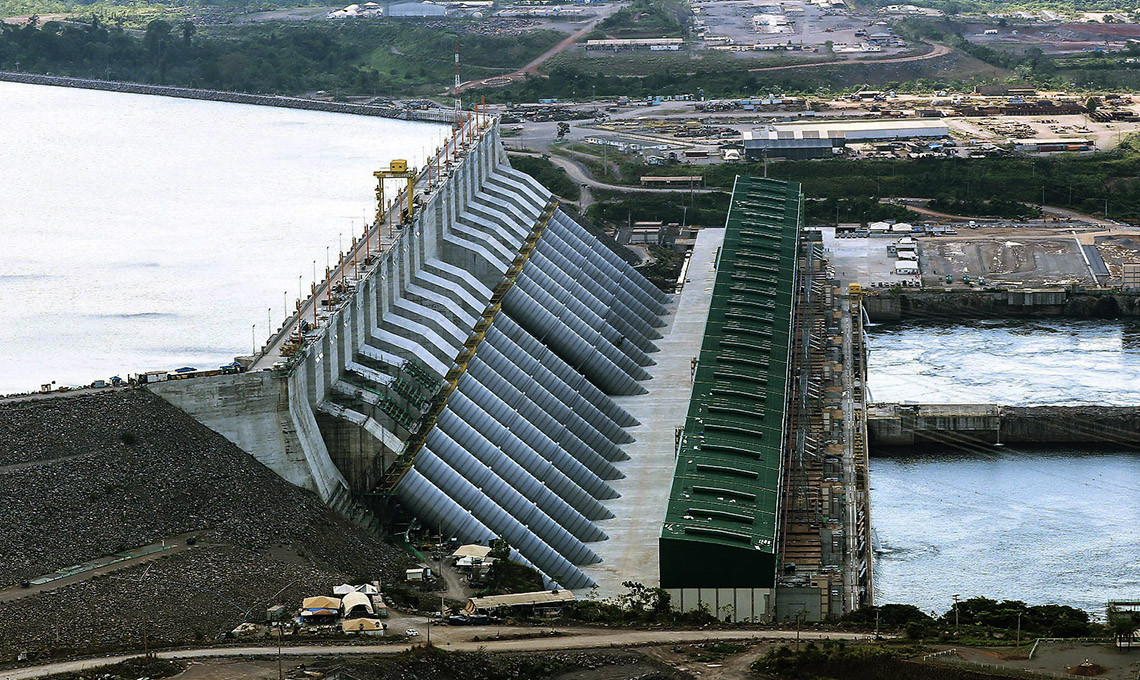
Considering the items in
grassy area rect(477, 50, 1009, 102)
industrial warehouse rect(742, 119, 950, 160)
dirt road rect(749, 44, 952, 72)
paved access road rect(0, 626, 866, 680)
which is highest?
dirt road rect(749, 44, 952, 72)

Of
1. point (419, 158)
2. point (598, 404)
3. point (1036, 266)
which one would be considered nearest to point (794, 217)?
point (1036, 266)

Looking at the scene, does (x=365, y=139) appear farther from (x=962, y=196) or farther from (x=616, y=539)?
(x=616, y=539)

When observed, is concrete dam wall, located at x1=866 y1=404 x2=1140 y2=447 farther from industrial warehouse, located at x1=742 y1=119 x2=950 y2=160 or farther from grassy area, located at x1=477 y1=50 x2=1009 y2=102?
grassy area, located at x1=477 y1=50 x2=1009 y2=102

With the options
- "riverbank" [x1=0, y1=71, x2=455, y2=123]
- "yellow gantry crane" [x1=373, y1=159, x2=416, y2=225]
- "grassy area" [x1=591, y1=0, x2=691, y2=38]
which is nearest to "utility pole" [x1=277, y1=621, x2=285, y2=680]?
"yellow gantry crane" [x1=373, y1=159, x2=416, y2=225]

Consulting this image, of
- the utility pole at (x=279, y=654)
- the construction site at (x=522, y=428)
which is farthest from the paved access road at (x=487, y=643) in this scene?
the construction site at (x=522, y=428)

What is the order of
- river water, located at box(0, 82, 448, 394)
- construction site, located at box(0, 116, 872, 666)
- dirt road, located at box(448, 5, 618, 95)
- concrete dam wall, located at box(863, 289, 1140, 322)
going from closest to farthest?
construction site, located at box(0, 116, 872, 666)
river water, located at box(0, 82, 448, 394)
concrete dam wall, located at box(863, 289, 1140, 322)
dirt road, located at box(448, 5, 618, 95)

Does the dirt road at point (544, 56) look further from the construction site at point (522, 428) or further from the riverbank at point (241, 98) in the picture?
the construction site at point (522, 428)
